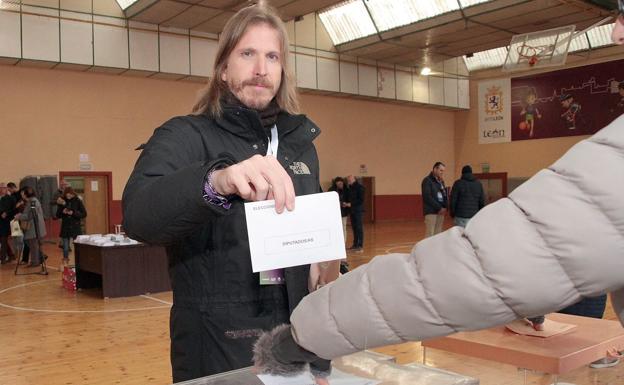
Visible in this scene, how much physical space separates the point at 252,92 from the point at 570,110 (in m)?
17.9

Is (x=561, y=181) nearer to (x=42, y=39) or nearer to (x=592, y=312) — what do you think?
(x=592, y=312)

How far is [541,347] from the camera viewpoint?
108 inches

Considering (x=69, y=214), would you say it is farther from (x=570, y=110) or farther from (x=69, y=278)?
(x=570, y=110)

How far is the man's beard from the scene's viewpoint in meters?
1.55

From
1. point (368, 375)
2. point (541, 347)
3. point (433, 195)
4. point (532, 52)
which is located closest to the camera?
point (368, 375)

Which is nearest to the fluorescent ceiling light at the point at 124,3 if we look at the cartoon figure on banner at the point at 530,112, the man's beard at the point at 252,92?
the cartoon figure on banner at the point at 530,112

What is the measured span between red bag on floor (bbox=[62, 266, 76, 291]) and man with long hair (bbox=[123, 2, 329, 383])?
27.3 feet

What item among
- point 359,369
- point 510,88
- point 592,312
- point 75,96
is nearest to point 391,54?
point 510,88

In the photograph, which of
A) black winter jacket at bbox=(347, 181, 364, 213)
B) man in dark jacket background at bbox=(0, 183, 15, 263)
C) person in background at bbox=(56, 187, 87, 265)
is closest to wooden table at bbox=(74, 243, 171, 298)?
person in background at bbox=(56, 187, 87, 265)

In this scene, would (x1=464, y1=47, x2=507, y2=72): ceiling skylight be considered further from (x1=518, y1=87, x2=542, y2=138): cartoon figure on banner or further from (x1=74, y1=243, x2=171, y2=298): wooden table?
(x1=74, y1=243, x2=171, y2=298): wooden table

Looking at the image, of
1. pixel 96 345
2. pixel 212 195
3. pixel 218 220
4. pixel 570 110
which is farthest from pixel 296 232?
pixel 570 110

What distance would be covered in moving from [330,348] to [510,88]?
54.3 ft

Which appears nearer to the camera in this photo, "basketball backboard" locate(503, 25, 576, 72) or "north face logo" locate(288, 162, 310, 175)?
"north face logo" locate(288, 162, 310, 175)

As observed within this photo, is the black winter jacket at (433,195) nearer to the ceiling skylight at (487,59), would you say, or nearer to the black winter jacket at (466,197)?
the black winter jacket at (466,197)
